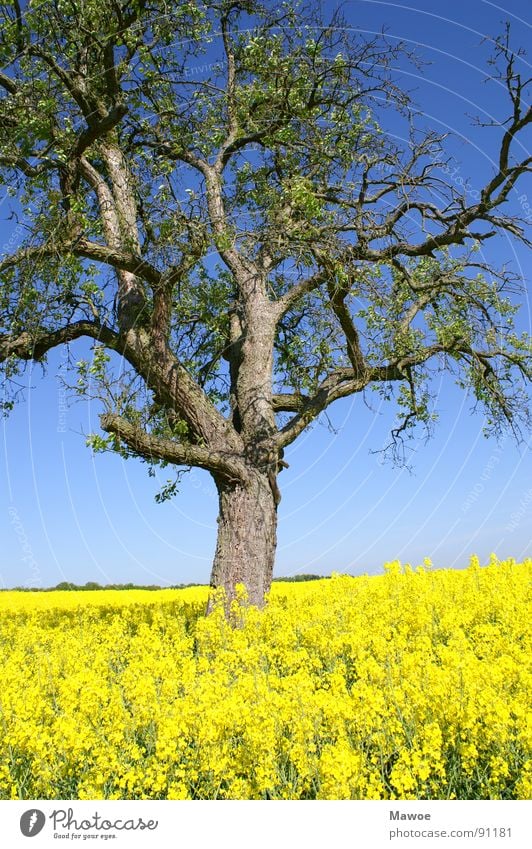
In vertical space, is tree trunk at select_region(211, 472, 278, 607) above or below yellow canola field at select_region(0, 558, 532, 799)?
above

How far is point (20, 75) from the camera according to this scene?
11.1 m

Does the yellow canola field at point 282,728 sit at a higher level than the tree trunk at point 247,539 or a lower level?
A: lower

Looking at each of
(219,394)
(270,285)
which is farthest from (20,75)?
(219,394)

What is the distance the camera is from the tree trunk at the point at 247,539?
998 cm

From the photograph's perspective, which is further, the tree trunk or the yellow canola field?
the tree trunk

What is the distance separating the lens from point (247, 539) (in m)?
10.1

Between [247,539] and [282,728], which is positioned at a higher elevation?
[247,539]

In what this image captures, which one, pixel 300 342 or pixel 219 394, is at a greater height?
pixel 300 342

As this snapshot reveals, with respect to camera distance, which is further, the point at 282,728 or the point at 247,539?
the point at 247,539

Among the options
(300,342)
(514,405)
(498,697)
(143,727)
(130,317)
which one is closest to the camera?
(498,697)

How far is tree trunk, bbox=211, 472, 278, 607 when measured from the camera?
9984 mm
